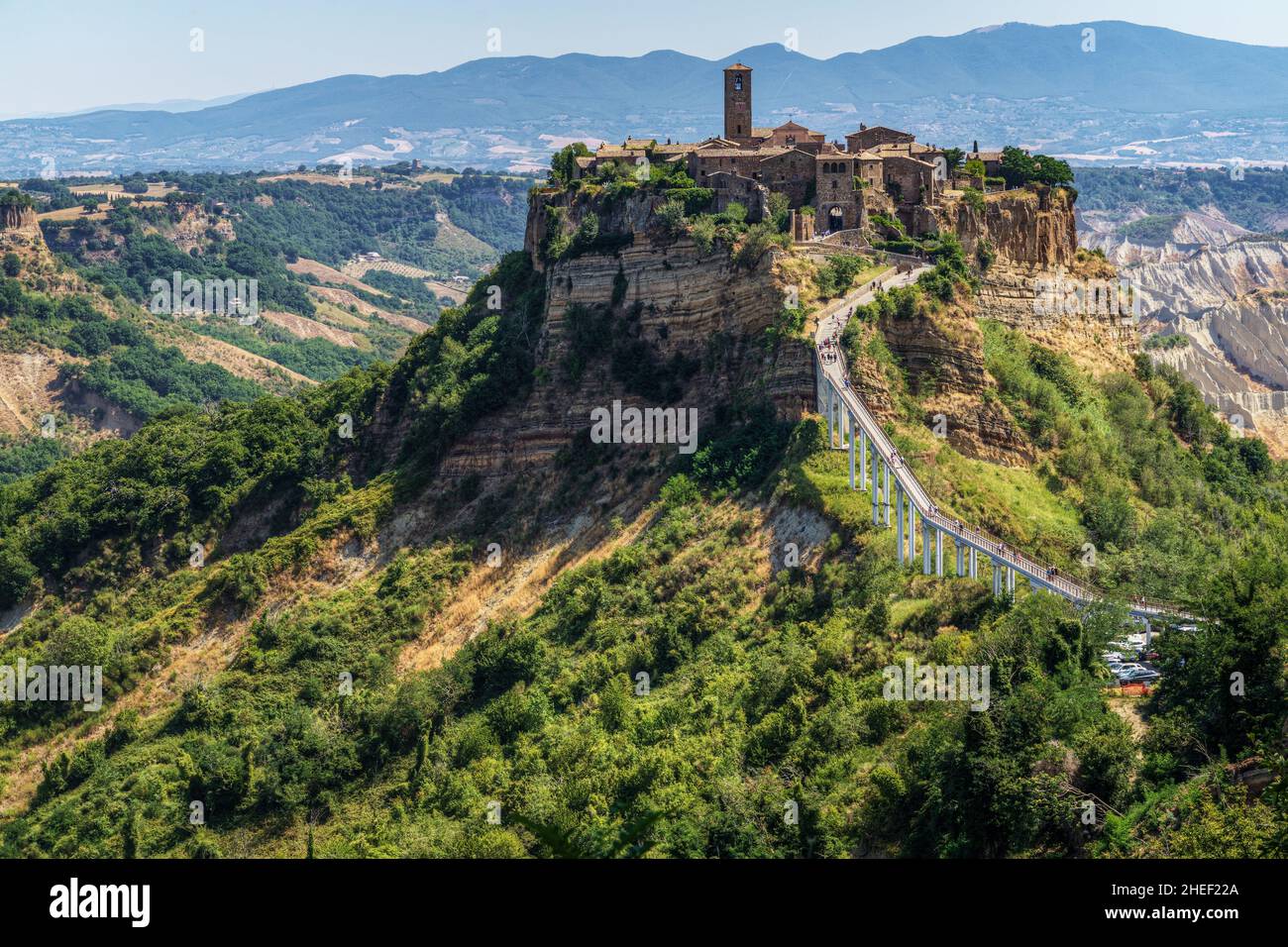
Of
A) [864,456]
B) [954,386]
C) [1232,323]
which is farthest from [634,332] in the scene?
[1232,323]

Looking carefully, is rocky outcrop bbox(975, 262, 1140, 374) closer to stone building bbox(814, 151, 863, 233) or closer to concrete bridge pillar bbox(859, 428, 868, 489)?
stone building bbox(814, 151, 863, 233)

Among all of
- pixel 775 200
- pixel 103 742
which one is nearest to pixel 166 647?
pixel 103 742

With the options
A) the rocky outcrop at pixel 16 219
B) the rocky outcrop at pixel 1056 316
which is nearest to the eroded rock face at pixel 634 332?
the rocky outcrop at pixel 1056 316

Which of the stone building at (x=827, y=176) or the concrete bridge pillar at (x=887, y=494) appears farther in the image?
the stone building at (x=827, y=176)

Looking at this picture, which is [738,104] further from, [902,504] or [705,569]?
[902,504]

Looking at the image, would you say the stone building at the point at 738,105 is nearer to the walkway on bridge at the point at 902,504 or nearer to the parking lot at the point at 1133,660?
the walkway on bridge at the point at 902,504
